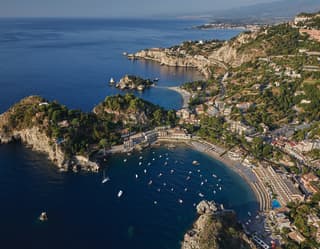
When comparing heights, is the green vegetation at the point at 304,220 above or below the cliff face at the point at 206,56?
below

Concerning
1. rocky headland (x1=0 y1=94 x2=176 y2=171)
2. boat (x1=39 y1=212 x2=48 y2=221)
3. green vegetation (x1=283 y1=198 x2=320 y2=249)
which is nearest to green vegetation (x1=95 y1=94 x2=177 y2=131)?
rocky headland (x1=0 y1=94 x2=176 y2=171)

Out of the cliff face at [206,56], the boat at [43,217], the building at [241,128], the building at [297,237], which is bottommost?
the building at [297,237]

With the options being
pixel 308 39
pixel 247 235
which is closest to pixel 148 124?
pixel 247 235

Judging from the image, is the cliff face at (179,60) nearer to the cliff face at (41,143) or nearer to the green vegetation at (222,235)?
the cliff face at (41,143)

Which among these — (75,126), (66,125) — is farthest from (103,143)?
(66,125)

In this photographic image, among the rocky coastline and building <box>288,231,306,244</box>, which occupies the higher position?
the rocky coastline

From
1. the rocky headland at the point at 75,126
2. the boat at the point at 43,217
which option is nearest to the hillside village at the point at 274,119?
the rocky headland at the point at 75,126

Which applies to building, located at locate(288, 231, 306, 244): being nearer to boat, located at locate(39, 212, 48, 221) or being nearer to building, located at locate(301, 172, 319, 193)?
building, located at locate(301, 172, 319, 193)
